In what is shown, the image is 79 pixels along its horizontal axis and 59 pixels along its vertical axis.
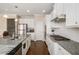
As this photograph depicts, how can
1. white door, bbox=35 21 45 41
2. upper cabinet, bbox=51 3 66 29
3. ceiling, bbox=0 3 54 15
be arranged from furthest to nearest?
white door, bbox=35 21 45 41 → ceiling, bbox=0 3 54 15 → upper cabinet, bbox=51 3 66 29

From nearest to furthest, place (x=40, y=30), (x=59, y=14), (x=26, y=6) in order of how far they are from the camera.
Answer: (x=59, y=14) → (x=26, y=6) → (x=40, y=30)

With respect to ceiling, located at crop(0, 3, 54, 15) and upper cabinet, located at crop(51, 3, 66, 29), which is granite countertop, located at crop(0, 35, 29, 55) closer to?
upper cabinet, located at crop(51, 3, 66, 29)

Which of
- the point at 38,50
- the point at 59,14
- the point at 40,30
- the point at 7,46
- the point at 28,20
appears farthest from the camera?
the point at 28,20

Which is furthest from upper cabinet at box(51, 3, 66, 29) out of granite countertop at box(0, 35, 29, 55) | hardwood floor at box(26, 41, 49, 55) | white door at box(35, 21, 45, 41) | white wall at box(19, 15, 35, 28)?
white wall at box(19, 15, 35, 28)

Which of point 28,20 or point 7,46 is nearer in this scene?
point 7,46

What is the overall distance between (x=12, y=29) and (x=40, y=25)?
2162 millimetres

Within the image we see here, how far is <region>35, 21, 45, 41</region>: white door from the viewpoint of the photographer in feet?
29.4

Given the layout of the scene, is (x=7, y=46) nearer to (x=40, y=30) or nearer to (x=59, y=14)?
(x=59, y=14)

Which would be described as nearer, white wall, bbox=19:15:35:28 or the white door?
the white door

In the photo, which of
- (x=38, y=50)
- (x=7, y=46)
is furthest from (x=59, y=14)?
(x=38, y=50)

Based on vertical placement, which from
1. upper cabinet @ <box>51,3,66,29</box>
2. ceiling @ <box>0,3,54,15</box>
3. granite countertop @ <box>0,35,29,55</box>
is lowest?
granite countertop @ <box>0,35,29,55</box>

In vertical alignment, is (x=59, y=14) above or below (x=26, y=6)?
below

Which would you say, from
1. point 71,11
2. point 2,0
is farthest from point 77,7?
point 2,0

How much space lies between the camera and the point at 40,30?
9.05 m
